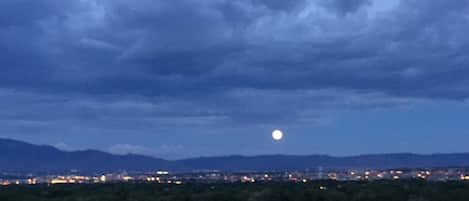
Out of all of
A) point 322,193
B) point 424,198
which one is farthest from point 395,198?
point 322,193

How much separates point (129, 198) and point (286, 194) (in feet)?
40.8

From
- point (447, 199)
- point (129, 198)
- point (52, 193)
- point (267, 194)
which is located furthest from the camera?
point (52, 193)

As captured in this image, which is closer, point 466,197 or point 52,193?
point 466,197

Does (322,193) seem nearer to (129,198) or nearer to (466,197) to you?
(466,197)

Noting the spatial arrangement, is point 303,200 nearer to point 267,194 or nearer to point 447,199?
point 267,194

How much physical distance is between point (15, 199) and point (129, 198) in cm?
904

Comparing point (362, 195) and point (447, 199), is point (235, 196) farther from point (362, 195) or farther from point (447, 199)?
point (447, 199)

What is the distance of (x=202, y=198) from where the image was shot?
62844 millimetres

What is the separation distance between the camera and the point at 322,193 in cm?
6300

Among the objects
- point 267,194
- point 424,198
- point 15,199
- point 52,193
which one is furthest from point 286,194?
point 52,193

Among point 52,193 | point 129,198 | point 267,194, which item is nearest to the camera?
point 267,194

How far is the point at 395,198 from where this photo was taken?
59.1 m

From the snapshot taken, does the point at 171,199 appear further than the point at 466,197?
Yes

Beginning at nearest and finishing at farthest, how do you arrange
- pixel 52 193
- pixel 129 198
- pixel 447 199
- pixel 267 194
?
pixel 447 199 < pixel 267 194 < pixel 129 198 < pixel 52 193
